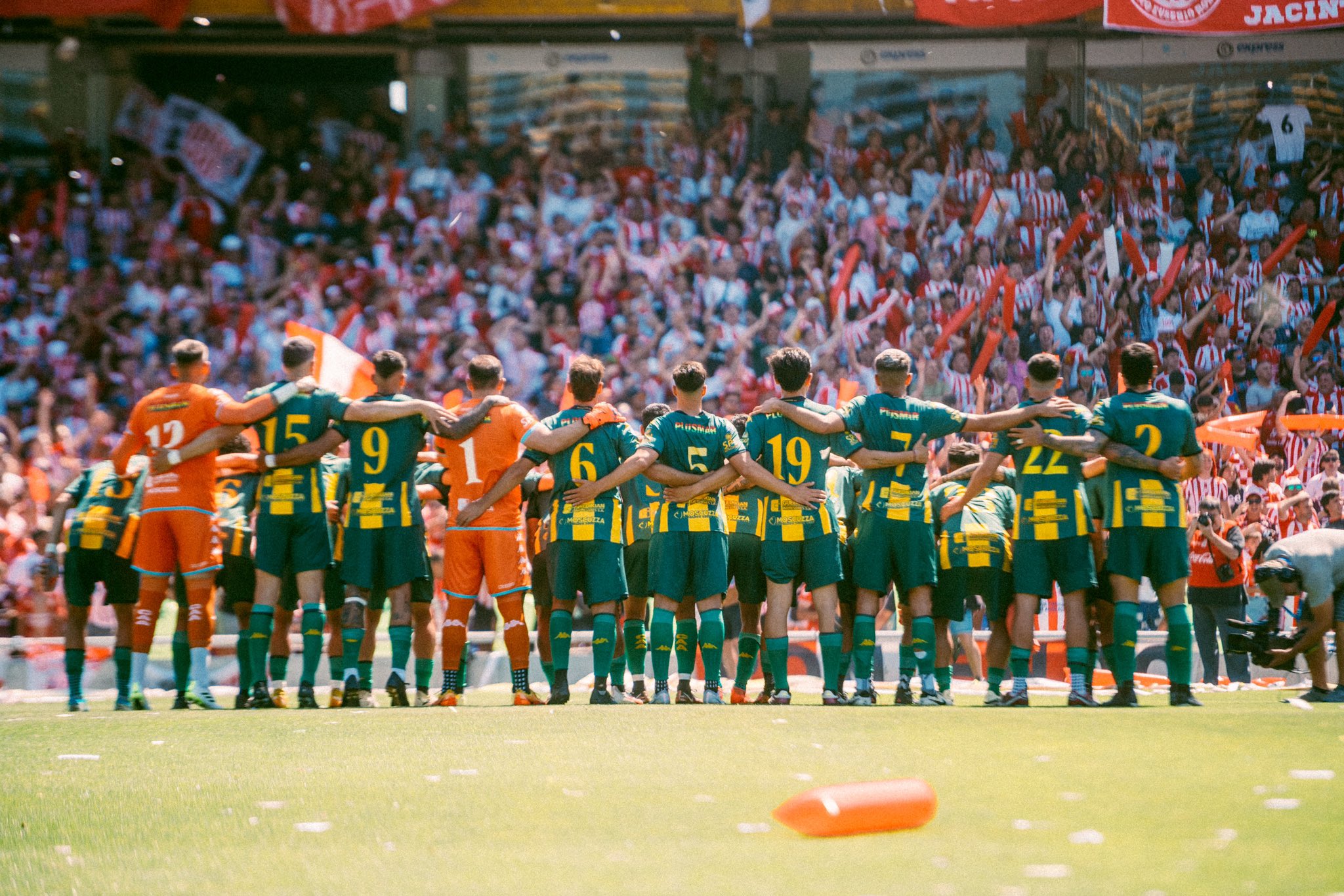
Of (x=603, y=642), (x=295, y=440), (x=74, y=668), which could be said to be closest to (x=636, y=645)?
(x=603, y=642)

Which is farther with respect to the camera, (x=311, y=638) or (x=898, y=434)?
(x=311, y=638)

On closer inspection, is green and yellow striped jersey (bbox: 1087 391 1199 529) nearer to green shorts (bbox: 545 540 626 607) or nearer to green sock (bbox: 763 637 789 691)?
green sock (bbox: 763 637 789 691)

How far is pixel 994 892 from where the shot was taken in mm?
3770

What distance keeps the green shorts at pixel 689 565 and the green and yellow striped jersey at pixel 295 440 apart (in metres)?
2.34

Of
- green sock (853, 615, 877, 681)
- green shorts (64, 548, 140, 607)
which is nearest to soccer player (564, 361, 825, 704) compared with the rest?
green sock (853, 615, 877, 681)

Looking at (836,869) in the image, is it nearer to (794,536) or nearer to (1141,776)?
(1141,776)

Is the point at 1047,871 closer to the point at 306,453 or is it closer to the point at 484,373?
the point at 484,373

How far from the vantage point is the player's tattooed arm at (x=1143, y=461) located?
337 inches

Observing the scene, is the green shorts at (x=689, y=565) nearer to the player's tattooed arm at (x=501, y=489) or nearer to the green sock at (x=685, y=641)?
the green sock at (x=685, y=641)

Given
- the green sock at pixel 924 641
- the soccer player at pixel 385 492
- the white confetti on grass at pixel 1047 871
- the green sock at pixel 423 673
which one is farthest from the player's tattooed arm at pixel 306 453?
the white confetti on grass at pixel 1047 871

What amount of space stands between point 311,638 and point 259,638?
344 mm

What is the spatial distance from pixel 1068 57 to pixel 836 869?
2028 centimetres

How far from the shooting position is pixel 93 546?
9977 mm

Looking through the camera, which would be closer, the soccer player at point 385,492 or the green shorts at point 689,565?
the green shorts at point 689,565
